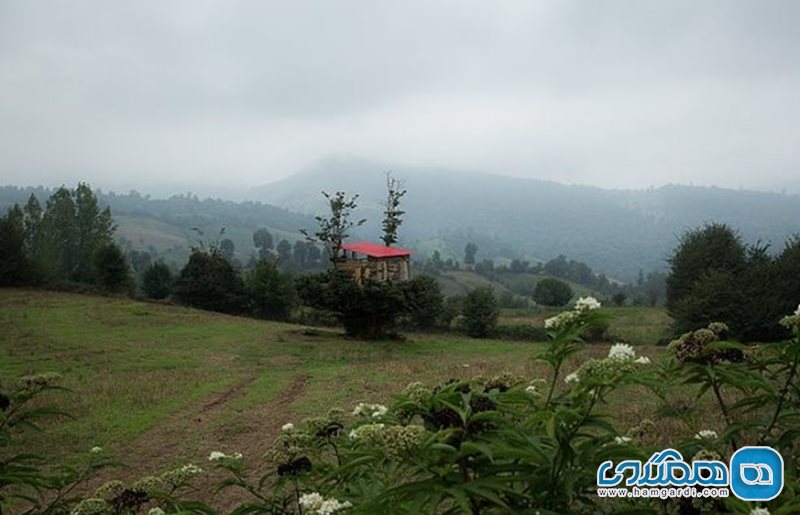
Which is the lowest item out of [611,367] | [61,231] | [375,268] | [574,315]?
[375,268]

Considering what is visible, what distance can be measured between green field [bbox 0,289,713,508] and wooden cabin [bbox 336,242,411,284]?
605 cm

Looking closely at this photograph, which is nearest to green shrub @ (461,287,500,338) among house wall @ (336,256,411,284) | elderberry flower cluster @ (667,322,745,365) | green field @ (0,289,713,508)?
green field @ (0,289,713,508)

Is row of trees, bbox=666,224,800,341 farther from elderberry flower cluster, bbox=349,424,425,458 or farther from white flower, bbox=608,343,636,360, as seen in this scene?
elderberry flower cluster, bbox=349,424,425,458

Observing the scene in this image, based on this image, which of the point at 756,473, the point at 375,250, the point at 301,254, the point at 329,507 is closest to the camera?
the point at 329,507

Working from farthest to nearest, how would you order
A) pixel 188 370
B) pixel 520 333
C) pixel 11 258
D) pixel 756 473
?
1. pixel 11 258
2. pixel 520 333
3. pixel 188 370
4. pixel 756 473

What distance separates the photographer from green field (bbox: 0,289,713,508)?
1700 cm

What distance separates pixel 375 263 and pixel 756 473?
151ft

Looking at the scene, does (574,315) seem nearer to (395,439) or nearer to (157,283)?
(395,439)

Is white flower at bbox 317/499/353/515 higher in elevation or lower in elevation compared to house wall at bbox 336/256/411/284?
higher

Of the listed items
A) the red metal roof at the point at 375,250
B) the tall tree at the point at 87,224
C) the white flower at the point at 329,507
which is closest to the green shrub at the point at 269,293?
the red metal roof at the point at 375,250

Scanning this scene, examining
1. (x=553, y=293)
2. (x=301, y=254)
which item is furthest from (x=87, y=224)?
(x=301, y=254)

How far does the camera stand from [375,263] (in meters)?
49.1

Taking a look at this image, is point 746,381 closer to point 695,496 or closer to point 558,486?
point 695,496

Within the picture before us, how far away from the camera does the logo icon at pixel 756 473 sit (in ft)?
9.80
